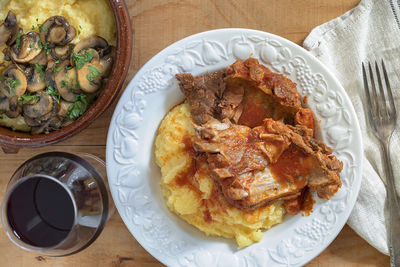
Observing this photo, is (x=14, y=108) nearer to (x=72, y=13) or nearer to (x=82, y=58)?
(x=82, y=58)

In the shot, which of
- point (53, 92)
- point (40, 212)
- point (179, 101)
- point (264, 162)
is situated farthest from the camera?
point (179, 101)

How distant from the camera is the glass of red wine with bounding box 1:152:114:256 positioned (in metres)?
2.95

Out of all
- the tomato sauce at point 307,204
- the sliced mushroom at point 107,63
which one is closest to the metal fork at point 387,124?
the tomato sauce at point 307,204

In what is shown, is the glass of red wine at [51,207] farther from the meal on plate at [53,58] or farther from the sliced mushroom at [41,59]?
the sliced mushroom at [41,59]

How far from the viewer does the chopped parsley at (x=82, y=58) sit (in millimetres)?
3057

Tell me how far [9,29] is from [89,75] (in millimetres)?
702

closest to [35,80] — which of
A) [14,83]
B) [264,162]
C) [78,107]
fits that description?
[14,83]

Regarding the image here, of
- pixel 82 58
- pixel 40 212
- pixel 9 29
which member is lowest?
pixel 40 212

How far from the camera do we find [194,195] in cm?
314

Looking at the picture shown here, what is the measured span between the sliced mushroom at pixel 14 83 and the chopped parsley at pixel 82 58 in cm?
44

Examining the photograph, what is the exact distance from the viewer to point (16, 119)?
10.8ft

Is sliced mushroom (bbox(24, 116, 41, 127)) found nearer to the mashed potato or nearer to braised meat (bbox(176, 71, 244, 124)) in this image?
the mashed potato

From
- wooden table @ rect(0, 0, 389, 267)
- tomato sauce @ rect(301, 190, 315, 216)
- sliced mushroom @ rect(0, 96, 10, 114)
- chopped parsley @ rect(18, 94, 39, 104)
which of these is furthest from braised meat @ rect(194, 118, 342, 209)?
sliced mushroom @ rect(0, 96, 10, 114)

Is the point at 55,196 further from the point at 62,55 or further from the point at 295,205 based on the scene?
the point at 295,205
